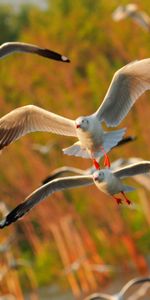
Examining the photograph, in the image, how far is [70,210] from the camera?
2748cm

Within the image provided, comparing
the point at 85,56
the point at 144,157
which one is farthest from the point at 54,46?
the point at 85,56

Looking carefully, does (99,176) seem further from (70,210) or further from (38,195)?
(70,210)

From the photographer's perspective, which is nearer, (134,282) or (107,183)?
(107,183)

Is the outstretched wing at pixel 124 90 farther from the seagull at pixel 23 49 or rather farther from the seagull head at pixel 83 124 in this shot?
the seagull at pixel 23 49

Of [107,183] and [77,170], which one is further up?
[77,170]

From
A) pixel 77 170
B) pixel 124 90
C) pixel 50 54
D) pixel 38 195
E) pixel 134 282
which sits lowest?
pixel 134 282

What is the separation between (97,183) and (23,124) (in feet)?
5.07

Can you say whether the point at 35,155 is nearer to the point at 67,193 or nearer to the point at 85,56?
the point at 67,193

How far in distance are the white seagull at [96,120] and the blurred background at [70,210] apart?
9.28 m

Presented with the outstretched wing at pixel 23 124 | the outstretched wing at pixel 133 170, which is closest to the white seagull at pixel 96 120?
the outstretched wing at pixel 23 124

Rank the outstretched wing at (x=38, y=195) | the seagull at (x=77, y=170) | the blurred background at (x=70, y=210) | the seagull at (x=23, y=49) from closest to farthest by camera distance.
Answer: the seagull at (x=23, y=49) < the outstretched wing at (x=38, y=195) < the seagull at (x=77, y=170) < the blurred background at (x=70, y=210)

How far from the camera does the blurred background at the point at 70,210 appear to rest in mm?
25688

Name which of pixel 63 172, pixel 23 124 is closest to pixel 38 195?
pixel 23 124

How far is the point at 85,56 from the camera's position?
3594 centimetres
